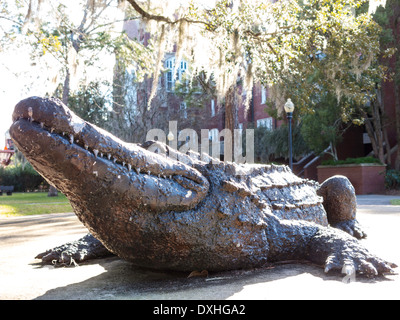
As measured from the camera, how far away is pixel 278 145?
75.9 ft

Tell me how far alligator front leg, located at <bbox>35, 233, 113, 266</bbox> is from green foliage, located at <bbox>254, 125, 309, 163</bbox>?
19677 millimetres

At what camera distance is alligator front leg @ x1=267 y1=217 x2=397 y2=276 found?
296 centimetres

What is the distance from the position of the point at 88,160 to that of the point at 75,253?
1.89 m

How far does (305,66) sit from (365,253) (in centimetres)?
1017

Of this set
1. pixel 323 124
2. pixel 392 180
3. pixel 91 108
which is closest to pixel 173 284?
pixel 323 124

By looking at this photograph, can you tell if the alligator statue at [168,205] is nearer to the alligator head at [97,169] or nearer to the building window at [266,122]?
the alligator head at [97,169]

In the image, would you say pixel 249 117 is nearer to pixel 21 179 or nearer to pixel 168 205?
pixel 21 179

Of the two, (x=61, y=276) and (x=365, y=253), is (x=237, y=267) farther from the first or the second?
(x=61, y=276)

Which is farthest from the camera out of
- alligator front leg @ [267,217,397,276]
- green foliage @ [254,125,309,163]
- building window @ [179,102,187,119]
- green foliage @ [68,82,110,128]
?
building window @ [179,102,187,119]

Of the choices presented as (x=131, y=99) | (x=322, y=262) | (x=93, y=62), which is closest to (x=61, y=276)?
(x=322, y=262)

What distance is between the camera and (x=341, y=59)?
12.2 meters

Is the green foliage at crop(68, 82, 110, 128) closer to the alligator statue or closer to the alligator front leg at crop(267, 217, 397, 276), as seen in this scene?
the alligator statue

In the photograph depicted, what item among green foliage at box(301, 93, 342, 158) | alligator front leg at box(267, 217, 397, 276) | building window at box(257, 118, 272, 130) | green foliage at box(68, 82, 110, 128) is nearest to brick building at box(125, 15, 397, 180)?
building window at box(257, 118, 272, 130)

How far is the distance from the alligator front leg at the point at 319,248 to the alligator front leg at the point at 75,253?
190 cm
